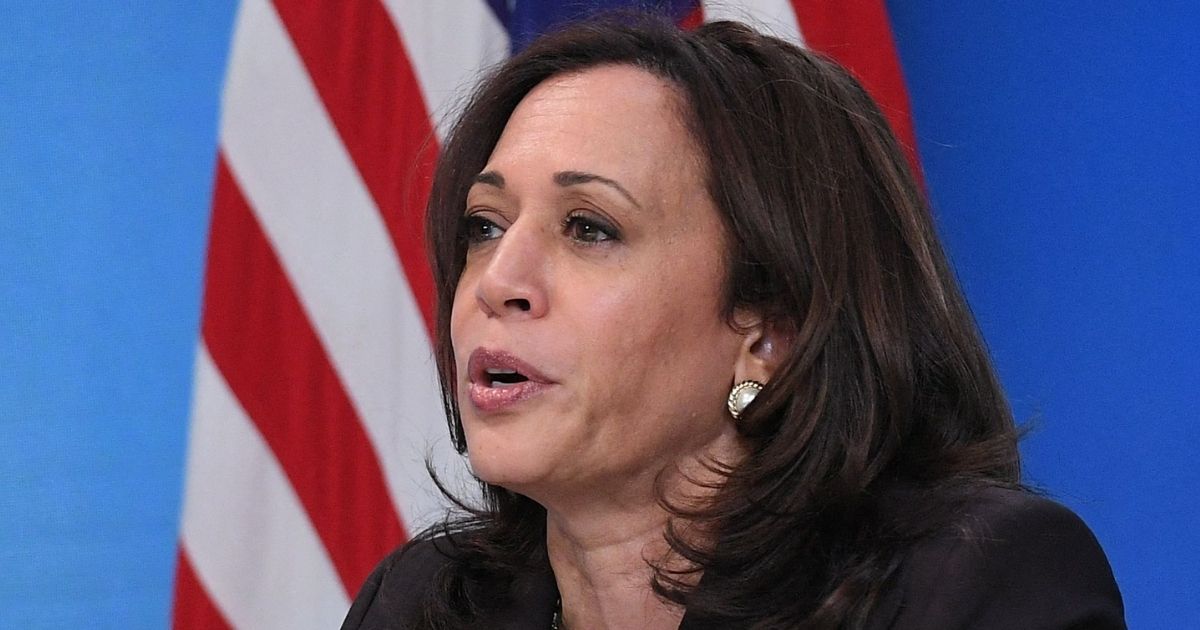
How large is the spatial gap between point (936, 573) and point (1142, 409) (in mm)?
1001

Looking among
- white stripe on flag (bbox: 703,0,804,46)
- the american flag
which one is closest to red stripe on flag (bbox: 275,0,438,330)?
the american flag

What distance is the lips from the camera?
1350mm

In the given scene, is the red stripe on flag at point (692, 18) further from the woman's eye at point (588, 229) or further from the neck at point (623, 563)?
the neck at point (623, 563)

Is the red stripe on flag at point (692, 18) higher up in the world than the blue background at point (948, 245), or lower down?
higher up

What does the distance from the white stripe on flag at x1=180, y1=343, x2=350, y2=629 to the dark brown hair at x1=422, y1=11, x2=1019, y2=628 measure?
0.89 meters

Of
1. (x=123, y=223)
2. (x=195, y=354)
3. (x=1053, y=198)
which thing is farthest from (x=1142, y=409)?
(x=123, y=223)

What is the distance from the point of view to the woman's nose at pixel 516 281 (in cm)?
136

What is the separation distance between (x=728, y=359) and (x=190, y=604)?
107cm

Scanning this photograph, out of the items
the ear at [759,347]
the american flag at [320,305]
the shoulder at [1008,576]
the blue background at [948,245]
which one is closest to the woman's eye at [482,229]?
the ear at [759,347]

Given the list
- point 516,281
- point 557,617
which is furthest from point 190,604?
point 516,281

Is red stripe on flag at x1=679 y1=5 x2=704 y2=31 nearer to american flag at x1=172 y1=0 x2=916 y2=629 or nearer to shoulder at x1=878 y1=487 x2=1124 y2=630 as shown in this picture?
american flag at x1=172 y1=0 x2=916 y2=629

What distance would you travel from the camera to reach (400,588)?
1667 millimetres

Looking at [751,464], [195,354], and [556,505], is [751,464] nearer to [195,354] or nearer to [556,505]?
[556,505]

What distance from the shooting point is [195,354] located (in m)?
2.25
